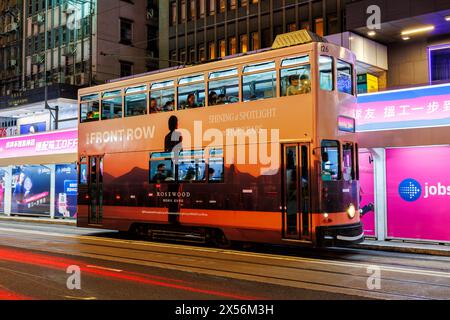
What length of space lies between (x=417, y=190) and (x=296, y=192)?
15.2 ft

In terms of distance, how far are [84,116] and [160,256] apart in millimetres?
6830

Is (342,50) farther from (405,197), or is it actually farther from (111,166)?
(111,166)

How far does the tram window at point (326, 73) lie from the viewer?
1160 centimetres

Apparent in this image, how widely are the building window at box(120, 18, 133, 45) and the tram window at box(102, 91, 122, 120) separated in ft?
89.1

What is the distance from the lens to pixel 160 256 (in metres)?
12.1

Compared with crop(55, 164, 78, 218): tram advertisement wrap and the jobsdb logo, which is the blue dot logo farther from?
crop(55, 164, 78, 218): tram advertisement wrap

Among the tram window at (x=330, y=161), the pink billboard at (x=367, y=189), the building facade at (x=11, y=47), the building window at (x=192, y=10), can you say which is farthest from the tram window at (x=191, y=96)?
the building facade at (x=11, y=47)

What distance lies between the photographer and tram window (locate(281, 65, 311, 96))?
38.0 feet

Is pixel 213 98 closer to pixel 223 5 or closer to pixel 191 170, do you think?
pixel 191 170

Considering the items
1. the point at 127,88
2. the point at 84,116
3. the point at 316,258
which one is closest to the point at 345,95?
the point at 316,258

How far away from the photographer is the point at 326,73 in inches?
462

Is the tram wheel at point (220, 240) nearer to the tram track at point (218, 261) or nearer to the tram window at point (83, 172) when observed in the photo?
the tram track at point (218, 261)

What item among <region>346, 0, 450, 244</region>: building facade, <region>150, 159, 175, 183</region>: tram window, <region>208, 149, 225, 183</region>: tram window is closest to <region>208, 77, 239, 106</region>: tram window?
<region>208, 149, 225, 183</region>: tram window

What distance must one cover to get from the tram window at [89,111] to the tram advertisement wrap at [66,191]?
24.9 feet
